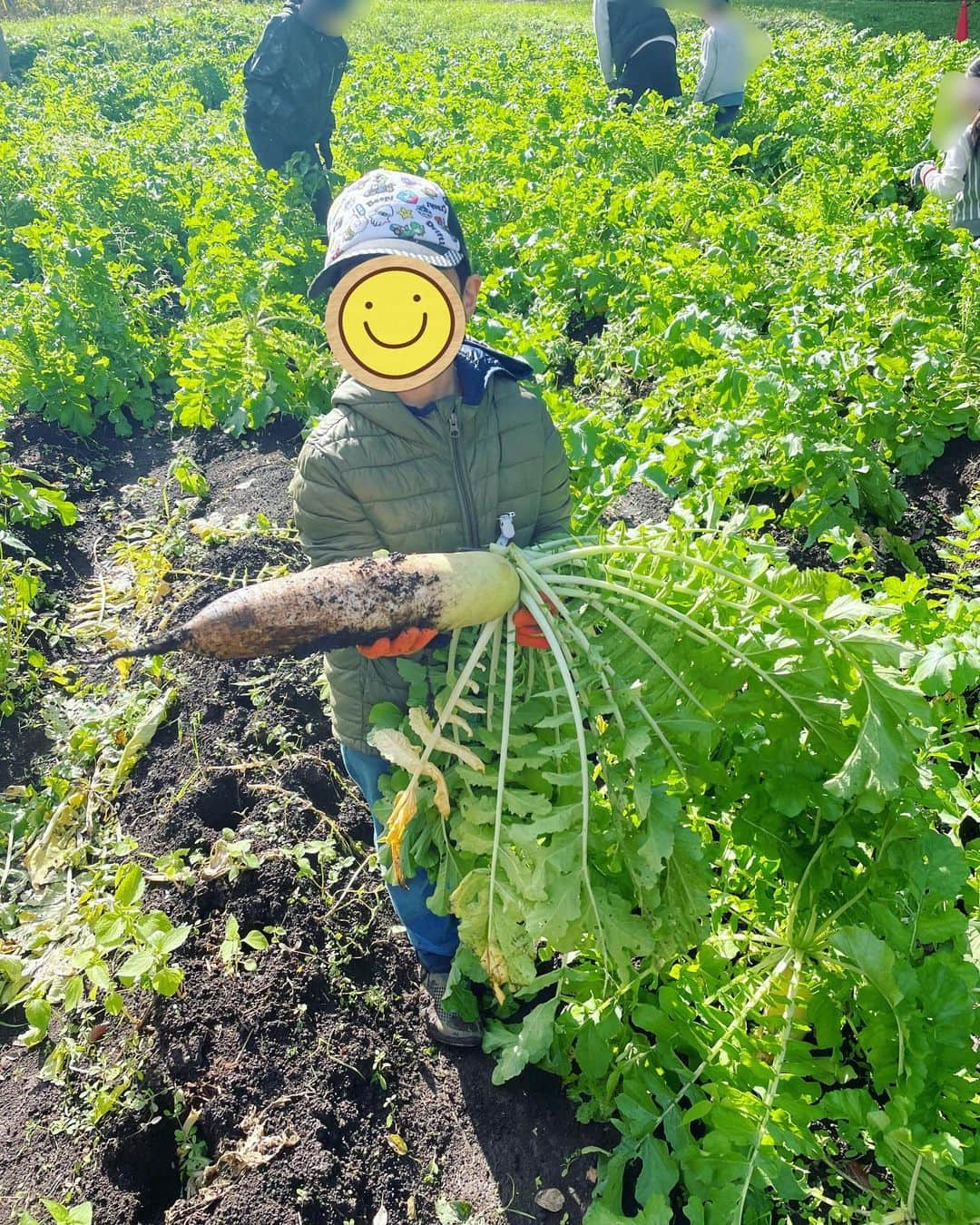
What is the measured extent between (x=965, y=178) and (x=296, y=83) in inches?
179

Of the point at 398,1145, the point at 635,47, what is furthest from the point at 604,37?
the point at 398,1145

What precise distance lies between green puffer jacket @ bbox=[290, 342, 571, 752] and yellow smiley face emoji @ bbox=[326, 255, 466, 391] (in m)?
0.17

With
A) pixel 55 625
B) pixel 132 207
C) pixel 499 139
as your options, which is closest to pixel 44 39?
pixel 132 207

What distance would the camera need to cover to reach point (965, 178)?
442 cm

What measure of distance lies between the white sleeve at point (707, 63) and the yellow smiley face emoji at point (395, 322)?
807cm

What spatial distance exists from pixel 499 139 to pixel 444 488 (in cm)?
733

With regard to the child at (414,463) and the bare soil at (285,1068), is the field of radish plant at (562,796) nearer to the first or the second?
the bare soil at (285,1068)

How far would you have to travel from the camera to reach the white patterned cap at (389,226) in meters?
1.67

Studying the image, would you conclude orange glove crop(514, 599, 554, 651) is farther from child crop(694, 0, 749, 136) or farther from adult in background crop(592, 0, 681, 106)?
adult in background crop(592, 0, 681, 106)

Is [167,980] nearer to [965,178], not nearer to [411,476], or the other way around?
[411,476]

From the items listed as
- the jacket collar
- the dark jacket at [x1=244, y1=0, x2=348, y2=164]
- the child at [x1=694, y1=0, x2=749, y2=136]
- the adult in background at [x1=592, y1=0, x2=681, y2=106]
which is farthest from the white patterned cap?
the adult in background at [x1=592, y1=0, x2=681, y2=106]

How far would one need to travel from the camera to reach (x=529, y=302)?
5988 mm

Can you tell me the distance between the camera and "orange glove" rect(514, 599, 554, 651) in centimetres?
187

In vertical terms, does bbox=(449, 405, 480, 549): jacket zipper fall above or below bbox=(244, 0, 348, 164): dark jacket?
below
